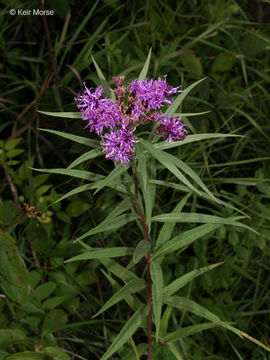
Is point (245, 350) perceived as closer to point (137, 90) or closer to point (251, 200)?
point (251, 200)

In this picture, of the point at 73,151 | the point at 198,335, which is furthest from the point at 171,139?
the point at 198,335

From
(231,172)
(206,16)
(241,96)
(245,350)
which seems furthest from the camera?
(206,16)

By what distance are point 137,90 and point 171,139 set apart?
0.19 meters

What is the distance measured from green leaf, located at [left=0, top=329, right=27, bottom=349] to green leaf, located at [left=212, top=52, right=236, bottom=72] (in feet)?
6.59

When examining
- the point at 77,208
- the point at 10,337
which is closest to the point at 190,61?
the point at 77,208

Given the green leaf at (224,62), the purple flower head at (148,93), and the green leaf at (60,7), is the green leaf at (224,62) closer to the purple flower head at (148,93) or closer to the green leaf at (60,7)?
the green leaf at (60,7)

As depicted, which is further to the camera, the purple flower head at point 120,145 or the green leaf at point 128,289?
the green leaf at point 128,289

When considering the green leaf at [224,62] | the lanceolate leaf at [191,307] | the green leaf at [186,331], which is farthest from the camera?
the green leaf at [224,62]

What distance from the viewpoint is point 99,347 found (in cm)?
217

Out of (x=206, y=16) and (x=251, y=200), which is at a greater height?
(x=206, y=16)

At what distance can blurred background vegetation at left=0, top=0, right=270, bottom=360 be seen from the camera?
80.4 inches

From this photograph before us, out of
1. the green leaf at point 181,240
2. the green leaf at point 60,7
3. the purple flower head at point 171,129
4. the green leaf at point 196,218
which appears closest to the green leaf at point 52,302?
the green leaf at point 181,240

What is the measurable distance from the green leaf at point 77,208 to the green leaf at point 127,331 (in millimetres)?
763

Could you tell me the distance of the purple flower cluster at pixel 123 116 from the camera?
1211 millimetres
